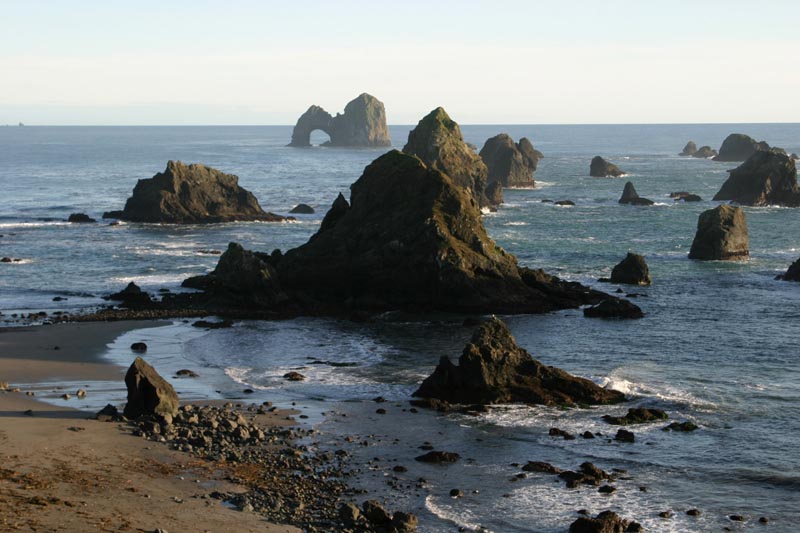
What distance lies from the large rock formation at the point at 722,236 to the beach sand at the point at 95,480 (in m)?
54.1

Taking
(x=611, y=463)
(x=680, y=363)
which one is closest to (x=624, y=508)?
(x=611, y=463)

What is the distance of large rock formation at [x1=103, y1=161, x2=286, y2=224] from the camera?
112 metres

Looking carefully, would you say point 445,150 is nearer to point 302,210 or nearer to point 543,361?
point 302,210

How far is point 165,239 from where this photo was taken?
99062 millimetres

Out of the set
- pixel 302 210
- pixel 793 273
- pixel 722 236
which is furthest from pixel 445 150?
pixel 793 273

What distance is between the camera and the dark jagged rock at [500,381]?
42969mm

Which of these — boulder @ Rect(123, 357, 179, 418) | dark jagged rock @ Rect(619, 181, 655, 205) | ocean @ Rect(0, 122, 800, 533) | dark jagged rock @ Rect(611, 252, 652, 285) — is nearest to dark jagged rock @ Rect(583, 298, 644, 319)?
ocean @ Rect(0, 122, 800, 533)

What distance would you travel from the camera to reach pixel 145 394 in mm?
38344

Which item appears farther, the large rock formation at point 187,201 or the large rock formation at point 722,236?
the large rock formation at point 187,201

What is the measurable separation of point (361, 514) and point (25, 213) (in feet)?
350

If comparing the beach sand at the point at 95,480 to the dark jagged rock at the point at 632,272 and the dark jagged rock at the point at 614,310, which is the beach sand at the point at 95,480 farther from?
the dark jagged rock at the point at 632,272

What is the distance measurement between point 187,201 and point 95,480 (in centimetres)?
8557

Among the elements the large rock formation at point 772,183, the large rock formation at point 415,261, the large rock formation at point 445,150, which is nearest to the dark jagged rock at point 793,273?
the large rock formation at point 415,261

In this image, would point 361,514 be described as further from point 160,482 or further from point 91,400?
point 91,400
